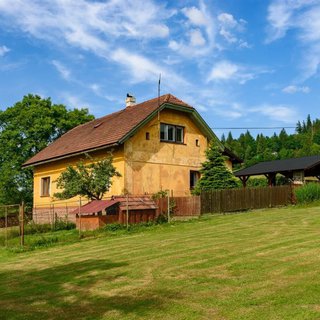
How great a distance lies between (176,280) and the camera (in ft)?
27.5

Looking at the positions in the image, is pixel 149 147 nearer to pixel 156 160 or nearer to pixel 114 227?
pixel 156 160

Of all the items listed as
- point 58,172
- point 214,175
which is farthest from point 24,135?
point 214,175

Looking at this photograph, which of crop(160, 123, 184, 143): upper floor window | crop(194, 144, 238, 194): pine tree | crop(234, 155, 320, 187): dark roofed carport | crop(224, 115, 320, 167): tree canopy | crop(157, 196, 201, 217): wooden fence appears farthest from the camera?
crop(224, 115, 320, 167): tree canopy

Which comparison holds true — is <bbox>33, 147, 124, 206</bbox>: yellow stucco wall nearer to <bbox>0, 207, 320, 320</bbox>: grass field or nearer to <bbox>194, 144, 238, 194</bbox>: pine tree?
<bbox>194, 144, 238, 194</bbox>: pine tree

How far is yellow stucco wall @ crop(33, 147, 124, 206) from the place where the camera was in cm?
2555

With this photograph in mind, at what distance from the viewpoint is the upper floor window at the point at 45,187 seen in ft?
108

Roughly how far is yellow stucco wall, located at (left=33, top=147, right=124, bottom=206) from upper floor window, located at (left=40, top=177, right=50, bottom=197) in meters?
0.26

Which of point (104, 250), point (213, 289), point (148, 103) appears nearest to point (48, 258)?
point (104, 250)

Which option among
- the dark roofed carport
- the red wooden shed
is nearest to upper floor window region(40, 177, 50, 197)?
the red wooden shed

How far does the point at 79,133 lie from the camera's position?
3372 cm

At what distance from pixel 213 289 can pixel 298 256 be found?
2.99 m

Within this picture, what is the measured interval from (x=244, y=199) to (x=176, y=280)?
17.8 m

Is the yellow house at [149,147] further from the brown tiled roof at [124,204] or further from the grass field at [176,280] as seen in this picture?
the grass field at [176,280]

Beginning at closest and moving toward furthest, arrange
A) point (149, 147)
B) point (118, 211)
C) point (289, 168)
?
point (118, 211) < point (149, 147) < point (289, 168)
